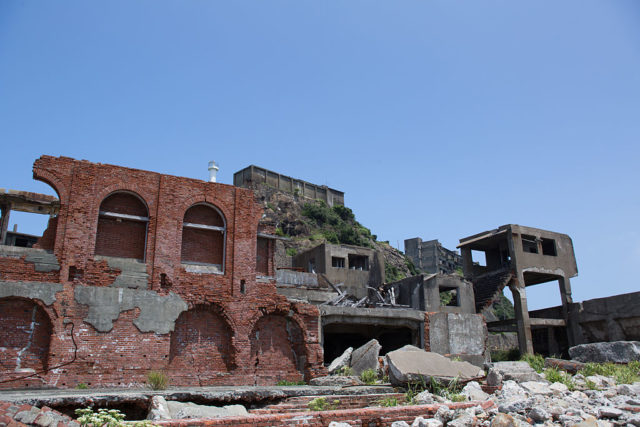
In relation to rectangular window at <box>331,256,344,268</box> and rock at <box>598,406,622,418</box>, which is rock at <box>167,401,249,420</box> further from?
rectangular window at <box>331,256,344,268</box>

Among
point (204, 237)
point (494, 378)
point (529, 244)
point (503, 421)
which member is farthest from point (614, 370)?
point (529, 244)

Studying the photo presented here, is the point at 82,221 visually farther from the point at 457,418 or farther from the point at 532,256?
the point at 532,256

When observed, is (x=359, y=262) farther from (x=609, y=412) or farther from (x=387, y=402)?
(x=609, y=412)

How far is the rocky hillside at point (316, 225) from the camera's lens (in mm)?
56719

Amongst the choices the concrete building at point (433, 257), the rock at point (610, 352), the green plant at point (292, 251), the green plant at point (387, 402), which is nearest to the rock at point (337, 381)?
the green plant at point (387, 402)

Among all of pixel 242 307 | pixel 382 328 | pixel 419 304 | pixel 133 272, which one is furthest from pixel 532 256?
pixel 133 272

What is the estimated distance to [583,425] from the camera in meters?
9.34

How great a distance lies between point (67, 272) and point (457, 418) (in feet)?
39.0

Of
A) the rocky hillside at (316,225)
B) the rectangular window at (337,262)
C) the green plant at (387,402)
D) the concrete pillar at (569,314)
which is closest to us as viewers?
the green plant at (387,402)

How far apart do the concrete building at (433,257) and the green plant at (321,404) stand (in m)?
53.5

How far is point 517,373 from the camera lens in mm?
13977

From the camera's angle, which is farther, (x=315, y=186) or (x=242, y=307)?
(x=315, y=186)

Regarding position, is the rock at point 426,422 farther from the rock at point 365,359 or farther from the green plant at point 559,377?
the rock at point 365,359

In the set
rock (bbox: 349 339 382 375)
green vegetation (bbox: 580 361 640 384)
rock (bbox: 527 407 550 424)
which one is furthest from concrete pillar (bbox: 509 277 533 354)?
rock (bbox: 527 407 550 424)
